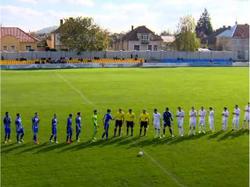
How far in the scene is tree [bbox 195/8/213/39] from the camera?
14088cm

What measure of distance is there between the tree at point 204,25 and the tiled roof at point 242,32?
133ft

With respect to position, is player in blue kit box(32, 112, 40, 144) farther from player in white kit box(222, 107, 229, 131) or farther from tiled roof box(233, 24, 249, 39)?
tiled roof box(233, 24, 249, 39)

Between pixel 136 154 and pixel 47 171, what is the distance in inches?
152

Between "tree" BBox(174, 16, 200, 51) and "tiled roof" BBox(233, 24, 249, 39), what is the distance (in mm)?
11754

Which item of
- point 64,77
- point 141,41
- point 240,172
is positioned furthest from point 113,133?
point 141,41

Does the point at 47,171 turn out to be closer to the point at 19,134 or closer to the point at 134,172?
the point at 134,172

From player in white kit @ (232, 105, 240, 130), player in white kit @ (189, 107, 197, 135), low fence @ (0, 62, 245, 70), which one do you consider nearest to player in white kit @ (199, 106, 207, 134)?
player in white kit @ (189, 107, 197, 135)

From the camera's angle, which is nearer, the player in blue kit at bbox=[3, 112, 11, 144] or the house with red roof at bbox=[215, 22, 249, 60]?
the player in blue kit at bbox=[3, 112, 11, 144]

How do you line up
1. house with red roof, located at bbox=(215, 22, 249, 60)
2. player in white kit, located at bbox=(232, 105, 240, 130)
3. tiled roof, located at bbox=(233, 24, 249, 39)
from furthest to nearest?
1. tiled roof, located at bbox=(233, 24, 249, 39)
2. house with red roof, located at bbox=(215, 22, 249, 60)
3. player in white kit, located at bbox=(232, 105, 240, 130)

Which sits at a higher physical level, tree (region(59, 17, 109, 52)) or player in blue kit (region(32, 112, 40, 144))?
tree (region(59, 17, 109, 52))

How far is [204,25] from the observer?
471 feet

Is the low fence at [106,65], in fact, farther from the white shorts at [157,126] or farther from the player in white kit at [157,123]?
the white shorts at [157,126]

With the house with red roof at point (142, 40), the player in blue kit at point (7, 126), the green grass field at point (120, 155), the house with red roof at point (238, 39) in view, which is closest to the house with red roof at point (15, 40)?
the house with red roof at point (142, 40)

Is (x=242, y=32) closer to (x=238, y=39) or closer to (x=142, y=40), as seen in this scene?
(x=238, y=39)
